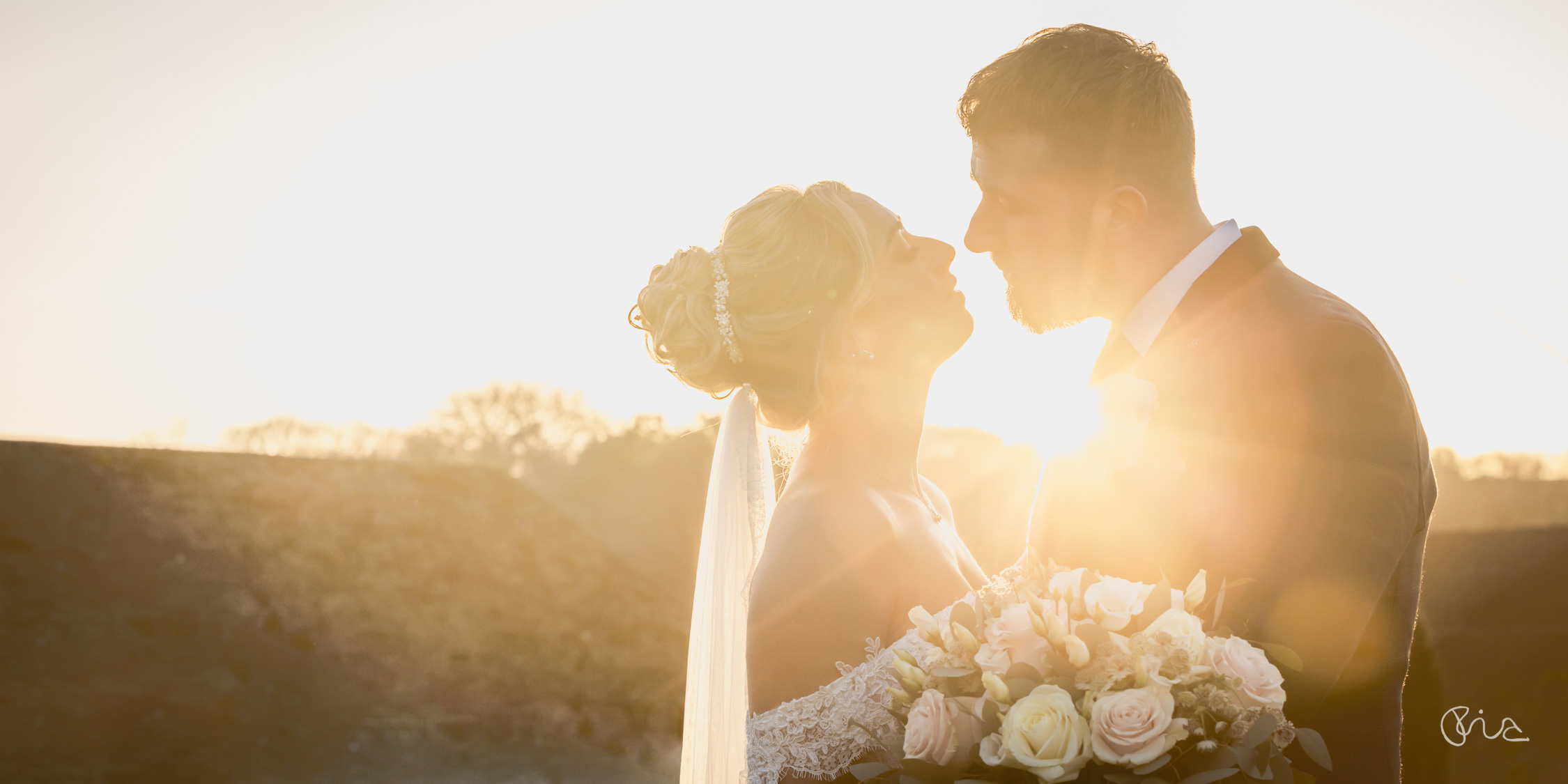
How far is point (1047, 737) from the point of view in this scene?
1670 mm

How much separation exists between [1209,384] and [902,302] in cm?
139

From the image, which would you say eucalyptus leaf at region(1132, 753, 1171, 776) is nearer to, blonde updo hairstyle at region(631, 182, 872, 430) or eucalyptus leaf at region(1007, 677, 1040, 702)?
eucalyptus leaf at region(1007, 677, 1040, 702)

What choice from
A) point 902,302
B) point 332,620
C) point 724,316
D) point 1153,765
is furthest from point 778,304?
point 332,620

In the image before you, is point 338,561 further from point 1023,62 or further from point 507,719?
point 1023,62

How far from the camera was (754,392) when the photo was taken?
12.4ft

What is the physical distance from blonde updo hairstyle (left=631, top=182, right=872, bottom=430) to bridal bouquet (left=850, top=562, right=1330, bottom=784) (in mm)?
1817

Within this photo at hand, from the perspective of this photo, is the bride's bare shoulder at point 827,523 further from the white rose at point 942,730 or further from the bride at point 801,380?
the white rose at point 942,730

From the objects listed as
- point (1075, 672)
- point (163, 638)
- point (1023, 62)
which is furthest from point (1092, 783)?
point (163, 638)

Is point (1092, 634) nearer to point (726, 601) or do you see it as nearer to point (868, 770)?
point (868, 770)

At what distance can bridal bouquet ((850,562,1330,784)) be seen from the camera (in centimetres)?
167

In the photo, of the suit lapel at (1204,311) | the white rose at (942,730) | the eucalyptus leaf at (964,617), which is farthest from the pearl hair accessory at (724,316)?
the white rose at (942,730)

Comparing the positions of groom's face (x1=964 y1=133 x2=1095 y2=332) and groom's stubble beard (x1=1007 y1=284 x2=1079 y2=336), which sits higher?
groom's face (x1=964 y1=133 x2=1095 y2=332)

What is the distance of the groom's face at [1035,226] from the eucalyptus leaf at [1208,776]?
1.84m

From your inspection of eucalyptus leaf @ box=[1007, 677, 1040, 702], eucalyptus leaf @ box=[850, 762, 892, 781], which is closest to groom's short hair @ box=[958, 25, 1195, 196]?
eucalyptus leaf @ box=[1007, 677, 1040, 702]
